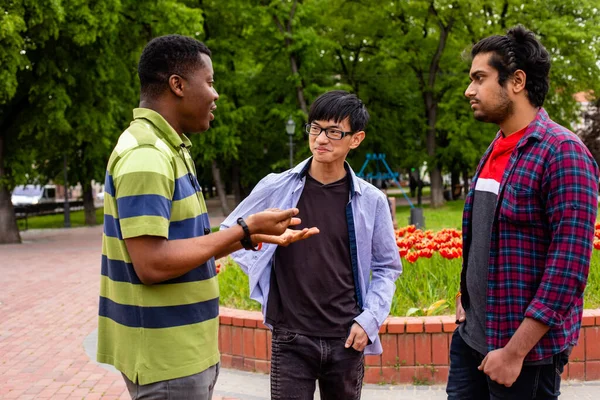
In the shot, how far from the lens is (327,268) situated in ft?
Result: 9.99

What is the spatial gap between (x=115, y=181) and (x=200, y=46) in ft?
1.99

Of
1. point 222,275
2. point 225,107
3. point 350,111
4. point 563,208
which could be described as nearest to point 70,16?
point 225,107

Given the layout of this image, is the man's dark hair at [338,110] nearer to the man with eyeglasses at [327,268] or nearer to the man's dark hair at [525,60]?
the man with eyeglasses at [327,268]

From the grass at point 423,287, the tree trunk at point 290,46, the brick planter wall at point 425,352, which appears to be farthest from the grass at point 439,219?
the brick planter wall at point 425,352

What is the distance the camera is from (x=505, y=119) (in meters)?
2.55

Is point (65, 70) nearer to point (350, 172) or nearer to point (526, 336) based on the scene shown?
point (350, 172)

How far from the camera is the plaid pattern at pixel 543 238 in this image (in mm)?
2207

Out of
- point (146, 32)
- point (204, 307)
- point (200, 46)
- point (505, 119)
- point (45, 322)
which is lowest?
point (45, 322)

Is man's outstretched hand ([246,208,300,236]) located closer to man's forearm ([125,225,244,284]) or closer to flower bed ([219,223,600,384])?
man's forearm ([125,225,244,284])

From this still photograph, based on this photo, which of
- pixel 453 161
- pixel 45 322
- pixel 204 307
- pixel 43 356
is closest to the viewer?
pixel 204 307

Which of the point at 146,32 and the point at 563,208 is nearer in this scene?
the point at 563,208

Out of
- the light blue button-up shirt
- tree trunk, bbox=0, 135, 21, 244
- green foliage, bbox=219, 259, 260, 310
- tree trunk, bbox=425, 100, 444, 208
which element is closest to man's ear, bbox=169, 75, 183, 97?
the light blue button-up shirt

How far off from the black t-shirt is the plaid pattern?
30.8 inches

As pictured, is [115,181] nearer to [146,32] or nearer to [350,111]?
[350,111]
